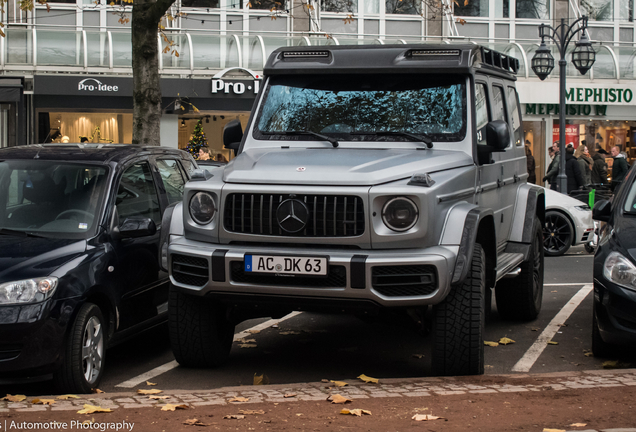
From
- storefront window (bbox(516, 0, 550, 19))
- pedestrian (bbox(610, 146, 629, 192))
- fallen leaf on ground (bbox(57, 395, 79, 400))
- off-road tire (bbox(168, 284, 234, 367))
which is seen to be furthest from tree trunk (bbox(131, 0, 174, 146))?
storefront window (bbox(516, 0, 550, 19))

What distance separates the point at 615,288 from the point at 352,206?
84.4 inches

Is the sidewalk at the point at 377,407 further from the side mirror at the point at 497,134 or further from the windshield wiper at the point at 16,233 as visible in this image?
the side mirror at the point at 497,134

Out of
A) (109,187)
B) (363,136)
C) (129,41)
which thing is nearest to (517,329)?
(363,136)

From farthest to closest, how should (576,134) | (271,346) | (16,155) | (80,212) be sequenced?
(576,134)
(271,346)
(16,155)
(80,212)

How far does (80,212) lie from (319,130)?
1.87 metres

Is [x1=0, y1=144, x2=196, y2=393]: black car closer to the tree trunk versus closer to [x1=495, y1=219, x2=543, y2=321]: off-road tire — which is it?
[x1=495, y1=219, x2=543, y2=321]: off-road tire

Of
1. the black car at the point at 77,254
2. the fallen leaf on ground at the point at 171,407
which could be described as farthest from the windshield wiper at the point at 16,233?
the fallen leaf on ground at the point at 171,407

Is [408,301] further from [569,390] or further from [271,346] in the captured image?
[271,346]

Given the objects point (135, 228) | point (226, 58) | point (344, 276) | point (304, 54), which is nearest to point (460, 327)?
point (344, 276)

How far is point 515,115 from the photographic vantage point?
8.25 meters

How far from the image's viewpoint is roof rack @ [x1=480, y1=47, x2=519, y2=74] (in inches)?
270

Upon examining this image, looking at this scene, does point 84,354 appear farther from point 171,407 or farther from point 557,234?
point 557,234

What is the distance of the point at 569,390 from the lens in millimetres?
4938

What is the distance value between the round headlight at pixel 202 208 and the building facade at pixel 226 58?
15.4 metres
